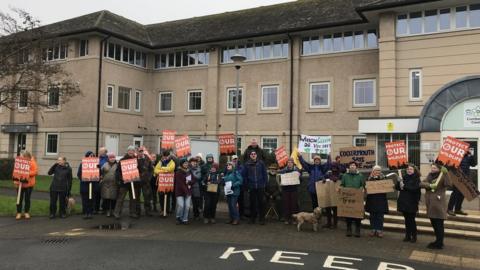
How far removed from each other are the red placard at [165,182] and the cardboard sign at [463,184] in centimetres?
757

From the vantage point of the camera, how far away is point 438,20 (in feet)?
65.7

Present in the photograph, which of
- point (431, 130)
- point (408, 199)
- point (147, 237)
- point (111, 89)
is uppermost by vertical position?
point (111, 89)

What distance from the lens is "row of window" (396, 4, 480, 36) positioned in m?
19.3

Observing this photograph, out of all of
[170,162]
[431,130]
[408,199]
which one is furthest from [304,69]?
[408,199]

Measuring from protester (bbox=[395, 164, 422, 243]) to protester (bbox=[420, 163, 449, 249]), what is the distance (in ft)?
1.02

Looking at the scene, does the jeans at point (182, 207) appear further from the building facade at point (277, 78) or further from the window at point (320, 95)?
the window at point (320, 95)

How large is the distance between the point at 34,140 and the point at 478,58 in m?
26.2

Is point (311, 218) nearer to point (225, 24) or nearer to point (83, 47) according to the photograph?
point (225, 24)

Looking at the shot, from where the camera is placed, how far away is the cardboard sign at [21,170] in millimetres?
12430

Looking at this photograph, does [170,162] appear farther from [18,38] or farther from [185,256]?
[18,38]

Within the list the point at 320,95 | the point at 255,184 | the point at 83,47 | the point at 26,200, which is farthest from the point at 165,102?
the point at 255,184

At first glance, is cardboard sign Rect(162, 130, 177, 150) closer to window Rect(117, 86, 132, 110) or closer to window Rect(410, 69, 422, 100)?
window Rect(410, 69, 422, 100)

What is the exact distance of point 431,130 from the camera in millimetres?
18750

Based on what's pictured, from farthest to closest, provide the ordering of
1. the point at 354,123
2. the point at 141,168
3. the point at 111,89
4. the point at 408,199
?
the point at 111,89 < the point at 354,123 < the point at 141,168 < the point at 408,199
